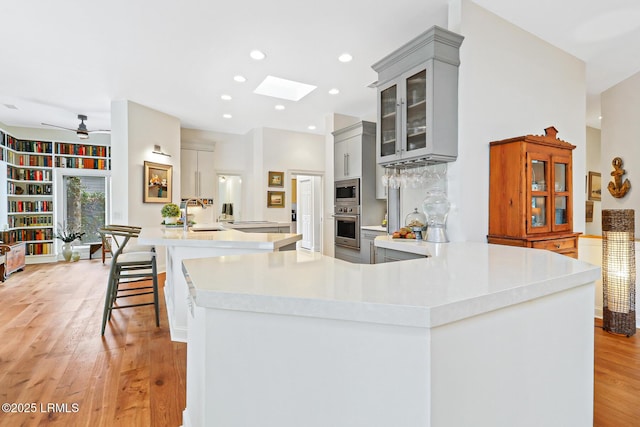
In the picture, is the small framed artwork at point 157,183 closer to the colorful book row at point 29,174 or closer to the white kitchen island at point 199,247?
the colorful book row at point 29,174

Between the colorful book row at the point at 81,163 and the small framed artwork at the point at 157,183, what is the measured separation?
232cm

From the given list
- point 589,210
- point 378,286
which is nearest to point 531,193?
point 378,286

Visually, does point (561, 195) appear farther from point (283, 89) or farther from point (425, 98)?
point (283, 89)

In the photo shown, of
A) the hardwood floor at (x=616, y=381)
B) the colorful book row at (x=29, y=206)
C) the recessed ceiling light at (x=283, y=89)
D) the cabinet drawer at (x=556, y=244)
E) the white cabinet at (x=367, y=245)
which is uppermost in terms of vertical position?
the recessed ceiling light at (x=283, y=89)

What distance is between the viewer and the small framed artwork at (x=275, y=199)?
6512mm

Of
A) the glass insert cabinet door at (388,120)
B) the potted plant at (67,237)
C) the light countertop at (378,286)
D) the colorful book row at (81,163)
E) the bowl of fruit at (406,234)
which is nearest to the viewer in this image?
the light countertop at (378,286)

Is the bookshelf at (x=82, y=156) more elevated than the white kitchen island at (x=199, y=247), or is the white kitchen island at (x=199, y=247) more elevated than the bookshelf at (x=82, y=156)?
the bookshelf at (x=82, y=156)

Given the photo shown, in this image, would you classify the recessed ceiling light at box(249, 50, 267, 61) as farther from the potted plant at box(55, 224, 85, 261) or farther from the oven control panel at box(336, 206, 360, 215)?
the potted plant at box(55, 224, 85, 261)

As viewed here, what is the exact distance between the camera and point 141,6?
2697 millimetres

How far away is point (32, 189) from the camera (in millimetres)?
6383

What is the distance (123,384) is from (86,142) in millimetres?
6727

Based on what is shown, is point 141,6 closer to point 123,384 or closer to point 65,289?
point 123,384

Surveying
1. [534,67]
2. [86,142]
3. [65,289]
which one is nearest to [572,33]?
[534,67]

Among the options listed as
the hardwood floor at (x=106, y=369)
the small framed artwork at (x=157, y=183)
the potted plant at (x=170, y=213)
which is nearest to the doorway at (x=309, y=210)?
the small framed artwork at (x=157, y=183)
